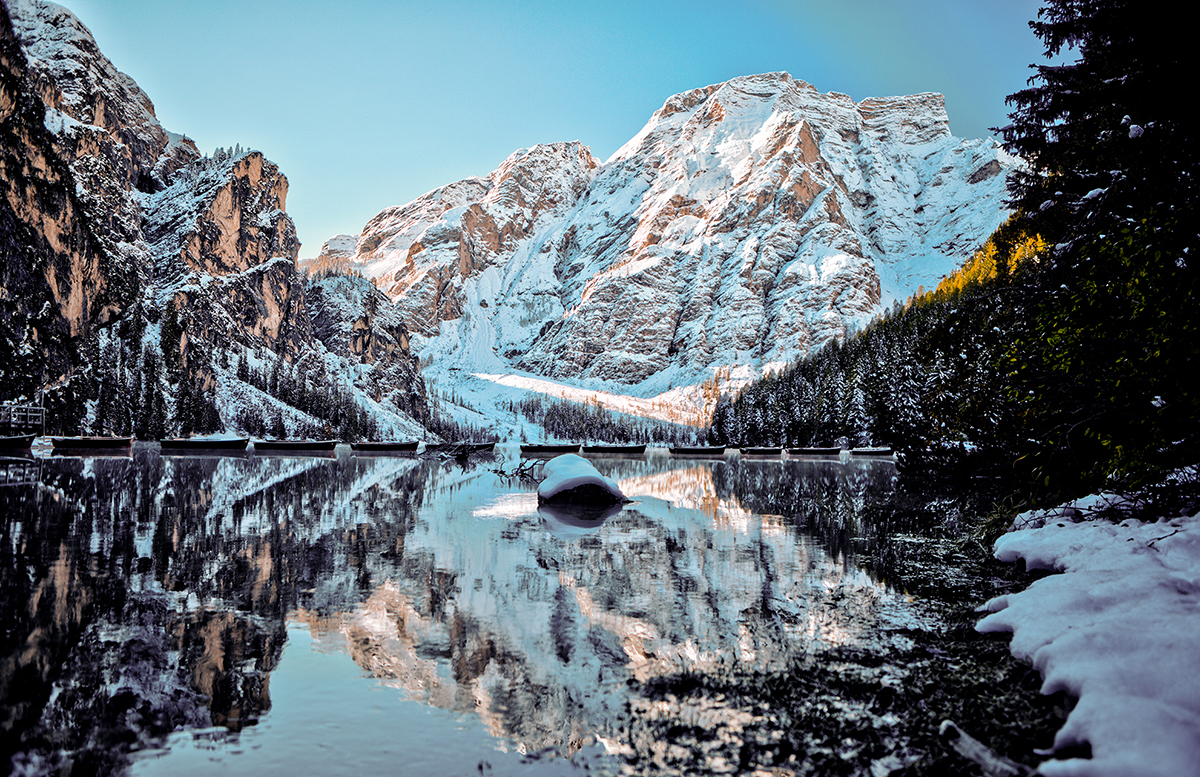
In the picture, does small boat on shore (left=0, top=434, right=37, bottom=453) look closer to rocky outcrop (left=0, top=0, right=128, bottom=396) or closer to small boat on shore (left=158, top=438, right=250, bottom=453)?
small boat on shore (left=158, top=438, right=250, bottom=453)

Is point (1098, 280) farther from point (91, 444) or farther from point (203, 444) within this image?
point (203, 444)

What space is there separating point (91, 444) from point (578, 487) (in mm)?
72893

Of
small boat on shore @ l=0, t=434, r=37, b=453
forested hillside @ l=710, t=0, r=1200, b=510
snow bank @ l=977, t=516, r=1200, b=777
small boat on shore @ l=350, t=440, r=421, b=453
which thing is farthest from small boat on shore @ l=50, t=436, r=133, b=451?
snow bank @ l=977, t=516, r=1200, b=777

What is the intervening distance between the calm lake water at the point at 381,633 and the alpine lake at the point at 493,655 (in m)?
0.04

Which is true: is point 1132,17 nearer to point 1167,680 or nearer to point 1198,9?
point 1198,9

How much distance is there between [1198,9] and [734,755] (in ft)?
35.6

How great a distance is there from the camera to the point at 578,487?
27188 mm

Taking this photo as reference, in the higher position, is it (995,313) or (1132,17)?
(1132,17)

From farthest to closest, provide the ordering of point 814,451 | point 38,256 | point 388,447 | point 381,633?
point 38,256 → point 388,447 → point 814,451 → point 381,633

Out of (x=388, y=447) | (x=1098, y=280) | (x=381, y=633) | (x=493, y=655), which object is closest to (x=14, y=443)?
(x=381, y=633)

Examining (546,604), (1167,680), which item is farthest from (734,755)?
(546,604)

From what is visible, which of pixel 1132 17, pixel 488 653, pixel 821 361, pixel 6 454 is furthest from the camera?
pixel 821 361

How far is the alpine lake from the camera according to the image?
557cm

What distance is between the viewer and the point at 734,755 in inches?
215
